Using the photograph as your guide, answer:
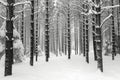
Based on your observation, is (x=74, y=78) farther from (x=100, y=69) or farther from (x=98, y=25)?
(x=98, y=25)

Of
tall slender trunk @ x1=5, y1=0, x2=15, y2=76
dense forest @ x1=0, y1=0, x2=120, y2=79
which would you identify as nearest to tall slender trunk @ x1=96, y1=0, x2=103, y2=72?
dense forest @ x1=0, y1=0, x2=120, y2=79

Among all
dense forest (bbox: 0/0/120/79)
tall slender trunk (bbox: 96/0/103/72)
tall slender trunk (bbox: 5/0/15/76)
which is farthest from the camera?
tall slender trunk (bbox: 96/0/103/72)

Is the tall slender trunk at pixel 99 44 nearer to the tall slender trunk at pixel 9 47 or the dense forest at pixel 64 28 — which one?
the dense forest at pixel 64 28

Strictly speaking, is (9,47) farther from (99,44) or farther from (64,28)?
(64,28)

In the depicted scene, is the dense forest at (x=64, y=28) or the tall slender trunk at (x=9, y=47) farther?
the dense forest at (x=64, y=28)

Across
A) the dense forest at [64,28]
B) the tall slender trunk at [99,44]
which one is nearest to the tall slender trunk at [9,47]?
the dense forest at [64,28]

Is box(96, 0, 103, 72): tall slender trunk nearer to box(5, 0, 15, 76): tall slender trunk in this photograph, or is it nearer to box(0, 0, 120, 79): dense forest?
box(0, 0, 120, 79): dense forest

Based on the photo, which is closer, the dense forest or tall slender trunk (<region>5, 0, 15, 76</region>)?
tall slender trunk (<region>5, 0, 15, 76</region>)

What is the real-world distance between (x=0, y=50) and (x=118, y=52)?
13.7 meters

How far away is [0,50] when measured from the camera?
43.7 ft

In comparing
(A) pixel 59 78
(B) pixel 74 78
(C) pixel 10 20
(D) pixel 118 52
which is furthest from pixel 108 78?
(D) pixel 118 52

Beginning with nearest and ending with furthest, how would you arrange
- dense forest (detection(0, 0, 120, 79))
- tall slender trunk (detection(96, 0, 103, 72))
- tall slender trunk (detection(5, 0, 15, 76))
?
tall slender trunk (detection(5, 0, 15, 76)) < dense forest (detection(0, 0, 120, 79)) < tall slender trunk (detection(96, 0, 103, 72))

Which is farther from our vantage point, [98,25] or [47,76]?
[98,25]

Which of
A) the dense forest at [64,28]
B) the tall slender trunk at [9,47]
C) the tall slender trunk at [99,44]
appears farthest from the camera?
the tall slender trunk at [99,44]
